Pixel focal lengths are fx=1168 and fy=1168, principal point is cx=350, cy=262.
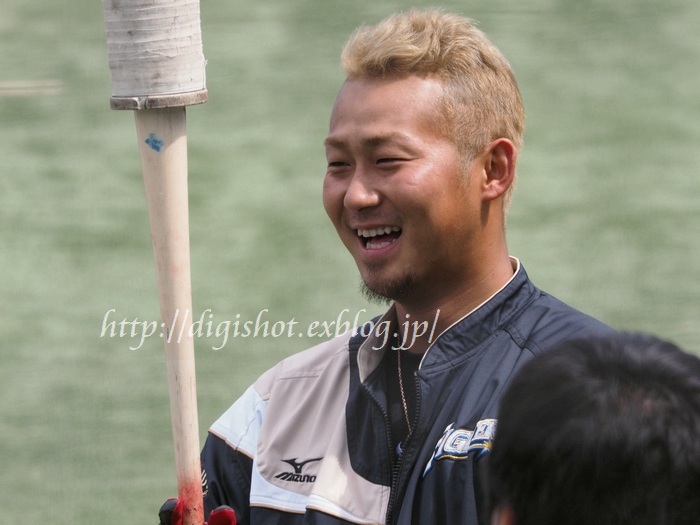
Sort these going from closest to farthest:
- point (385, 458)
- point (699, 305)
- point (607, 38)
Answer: point (385, 458) → point (699, 305) → point (607, 38)

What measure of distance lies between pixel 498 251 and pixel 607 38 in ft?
11.0

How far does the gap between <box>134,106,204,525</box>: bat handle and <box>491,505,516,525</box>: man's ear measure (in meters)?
1.22

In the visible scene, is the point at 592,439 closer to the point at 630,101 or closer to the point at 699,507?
the point at 699,507

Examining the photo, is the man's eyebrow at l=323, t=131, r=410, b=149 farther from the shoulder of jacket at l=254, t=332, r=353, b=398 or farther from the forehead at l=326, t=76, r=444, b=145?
the shoulder of jacket at l=254, t=332, r=353, b=398

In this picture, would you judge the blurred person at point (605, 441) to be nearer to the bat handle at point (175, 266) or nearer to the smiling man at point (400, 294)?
the smiling man at point (400, 294)

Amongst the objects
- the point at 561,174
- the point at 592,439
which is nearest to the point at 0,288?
the point at 561,174

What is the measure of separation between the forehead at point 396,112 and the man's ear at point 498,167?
0.46 feet

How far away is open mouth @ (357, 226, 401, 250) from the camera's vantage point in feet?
7.82

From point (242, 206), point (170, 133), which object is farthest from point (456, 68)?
point (242, 206)

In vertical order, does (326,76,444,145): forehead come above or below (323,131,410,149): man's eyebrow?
above

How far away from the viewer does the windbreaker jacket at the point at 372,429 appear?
82.4 inches

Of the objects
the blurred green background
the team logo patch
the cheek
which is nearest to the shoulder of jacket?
the cheek

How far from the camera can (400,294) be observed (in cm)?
239

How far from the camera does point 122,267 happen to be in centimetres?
482
